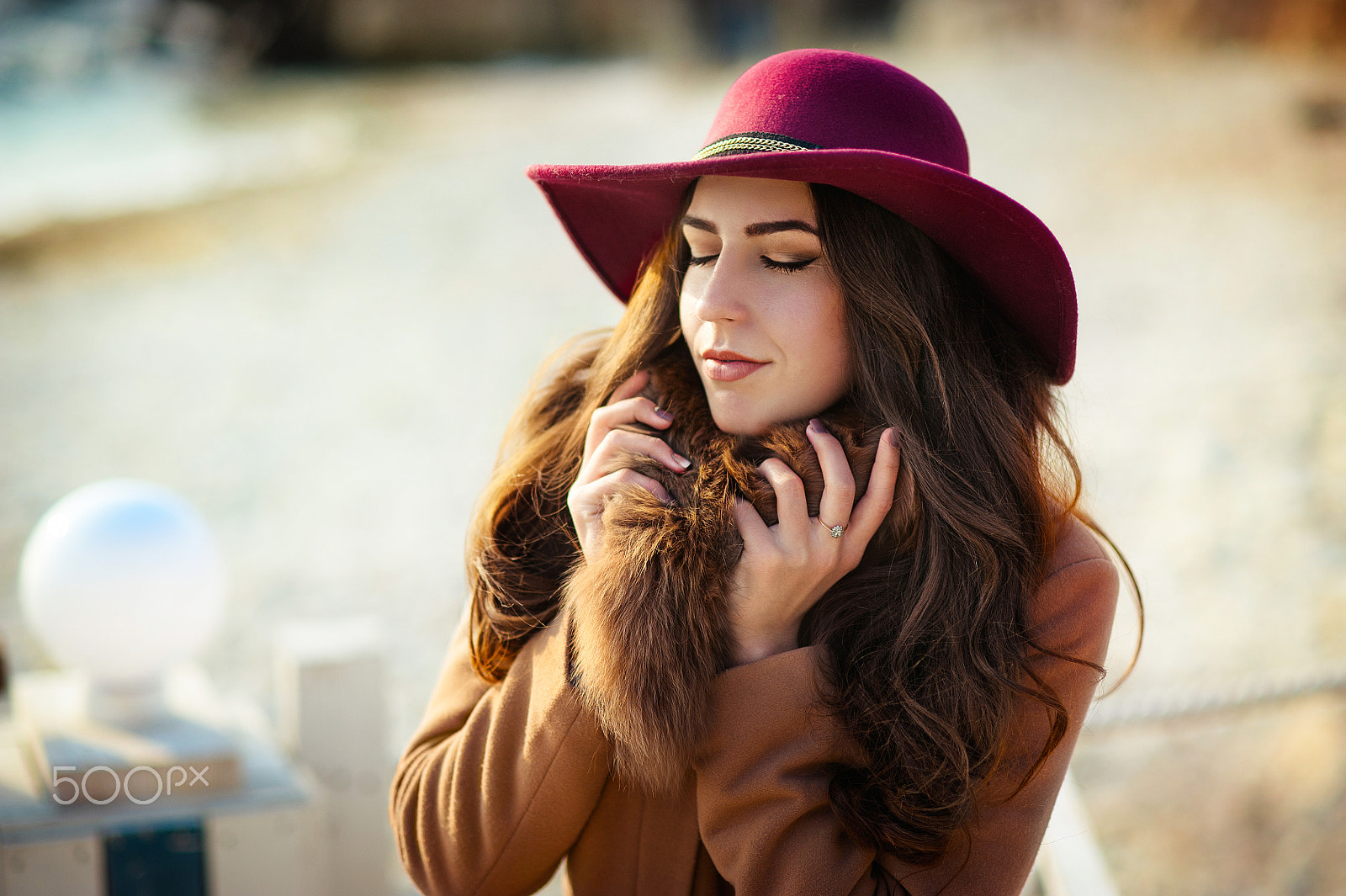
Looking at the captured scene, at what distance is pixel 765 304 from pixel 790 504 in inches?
10.8

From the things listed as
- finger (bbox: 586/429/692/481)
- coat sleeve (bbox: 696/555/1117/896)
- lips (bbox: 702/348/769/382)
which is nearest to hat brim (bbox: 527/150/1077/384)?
lips (bbox: 702/348/769/382)

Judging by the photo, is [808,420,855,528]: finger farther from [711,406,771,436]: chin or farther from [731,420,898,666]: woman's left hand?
[711,406,771,436]: chin

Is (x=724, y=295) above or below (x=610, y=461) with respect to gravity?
above

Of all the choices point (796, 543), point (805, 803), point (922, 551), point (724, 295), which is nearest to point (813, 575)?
point (796, 543)

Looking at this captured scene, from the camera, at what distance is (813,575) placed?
1.32 m

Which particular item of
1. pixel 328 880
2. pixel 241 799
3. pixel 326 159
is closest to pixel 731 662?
pixel 241 799

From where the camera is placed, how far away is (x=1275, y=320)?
7.97 m

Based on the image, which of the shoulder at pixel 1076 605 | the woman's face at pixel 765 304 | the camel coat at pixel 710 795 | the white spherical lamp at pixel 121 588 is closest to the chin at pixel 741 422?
the woman's face at pixel 765 304

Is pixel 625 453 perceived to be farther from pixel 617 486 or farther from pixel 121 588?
pixel 121 588

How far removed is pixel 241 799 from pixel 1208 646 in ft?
18.1

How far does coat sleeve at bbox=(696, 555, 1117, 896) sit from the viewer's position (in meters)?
1.29

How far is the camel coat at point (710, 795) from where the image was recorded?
1302mm

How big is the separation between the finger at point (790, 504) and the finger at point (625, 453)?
153mm

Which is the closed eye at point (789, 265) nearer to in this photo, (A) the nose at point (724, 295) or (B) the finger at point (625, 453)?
(A) the nose at point (724, 295)
